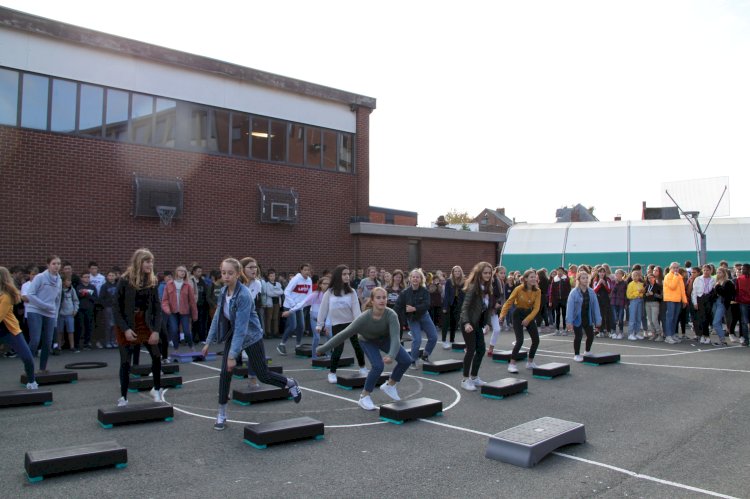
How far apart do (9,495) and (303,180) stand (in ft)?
55.8

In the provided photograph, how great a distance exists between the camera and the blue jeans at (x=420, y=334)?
11523mm

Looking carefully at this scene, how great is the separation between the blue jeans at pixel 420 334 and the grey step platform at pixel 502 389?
2403 mm

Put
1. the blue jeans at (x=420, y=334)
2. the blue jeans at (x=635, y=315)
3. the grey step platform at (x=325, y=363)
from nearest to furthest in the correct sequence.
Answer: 1. the blue jeans at (x=420, y=334)
2. the grey step platform at (x=325, y=363)
3. the blue jeans at (x=635, y=315)

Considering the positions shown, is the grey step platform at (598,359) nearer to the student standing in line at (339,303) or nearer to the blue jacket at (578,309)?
the blue jacket at (578,309)

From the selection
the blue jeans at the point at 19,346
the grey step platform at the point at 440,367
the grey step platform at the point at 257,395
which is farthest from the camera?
the grey step platform at the point at 440,367

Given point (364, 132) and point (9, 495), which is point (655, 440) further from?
point (364, 132)

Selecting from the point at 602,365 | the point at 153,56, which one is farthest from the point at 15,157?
the point at 602,365

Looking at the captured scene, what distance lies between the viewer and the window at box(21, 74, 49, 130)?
15.5m

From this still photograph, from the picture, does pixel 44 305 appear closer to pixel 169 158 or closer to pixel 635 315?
pixel 169 158

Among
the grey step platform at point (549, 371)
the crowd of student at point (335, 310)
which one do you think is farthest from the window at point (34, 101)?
the grey step platform at point (549, 371)

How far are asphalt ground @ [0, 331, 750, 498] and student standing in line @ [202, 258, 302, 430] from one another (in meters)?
0.58

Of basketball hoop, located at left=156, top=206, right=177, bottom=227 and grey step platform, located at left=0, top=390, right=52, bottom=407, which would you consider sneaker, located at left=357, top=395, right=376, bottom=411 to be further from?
basketball hoop, located at left=156, top=206, right=177, bottom=227

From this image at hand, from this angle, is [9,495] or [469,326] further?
Answer: [469,326]

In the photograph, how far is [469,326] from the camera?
30.5ft
